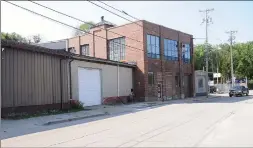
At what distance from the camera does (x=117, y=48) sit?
40188mm

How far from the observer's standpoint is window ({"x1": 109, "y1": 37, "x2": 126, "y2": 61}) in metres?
39.7

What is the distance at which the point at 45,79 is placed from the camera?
23484mm

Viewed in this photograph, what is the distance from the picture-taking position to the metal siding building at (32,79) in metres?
20.6

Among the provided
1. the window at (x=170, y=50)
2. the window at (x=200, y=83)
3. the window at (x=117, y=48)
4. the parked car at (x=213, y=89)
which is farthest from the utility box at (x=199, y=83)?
the window at (x=117, y=48)

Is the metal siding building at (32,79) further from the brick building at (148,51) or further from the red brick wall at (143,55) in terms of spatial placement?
the brick building at (148,51)

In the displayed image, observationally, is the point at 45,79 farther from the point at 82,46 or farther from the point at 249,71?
the point at 249,71

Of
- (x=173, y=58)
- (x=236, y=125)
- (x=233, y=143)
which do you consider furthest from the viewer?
(x=173, y=58)

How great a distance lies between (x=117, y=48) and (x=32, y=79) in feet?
61.5

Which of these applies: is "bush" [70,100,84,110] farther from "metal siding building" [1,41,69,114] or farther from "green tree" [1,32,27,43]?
"green tree" [1,32,27,43]

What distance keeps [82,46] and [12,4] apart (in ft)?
92.6

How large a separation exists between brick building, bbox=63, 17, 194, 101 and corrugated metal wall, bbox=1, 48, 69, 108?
44.2 ft

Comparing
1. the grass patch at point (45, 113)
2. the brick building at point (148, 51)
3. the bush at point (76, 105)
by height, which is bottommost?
the grass patch at point (45, 113)

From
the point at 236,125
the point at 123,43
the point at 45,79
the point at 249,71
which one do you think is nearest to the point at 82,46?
the point at 123,43

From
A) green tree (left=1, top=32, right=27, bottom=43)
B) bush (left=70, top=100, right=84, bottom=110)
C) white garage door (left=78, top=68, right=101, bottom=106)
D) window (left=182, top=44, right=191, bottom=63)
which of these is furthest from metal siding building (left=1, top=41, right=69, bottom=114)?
green tree (left=1, top=32, right=27, bottom=43)
